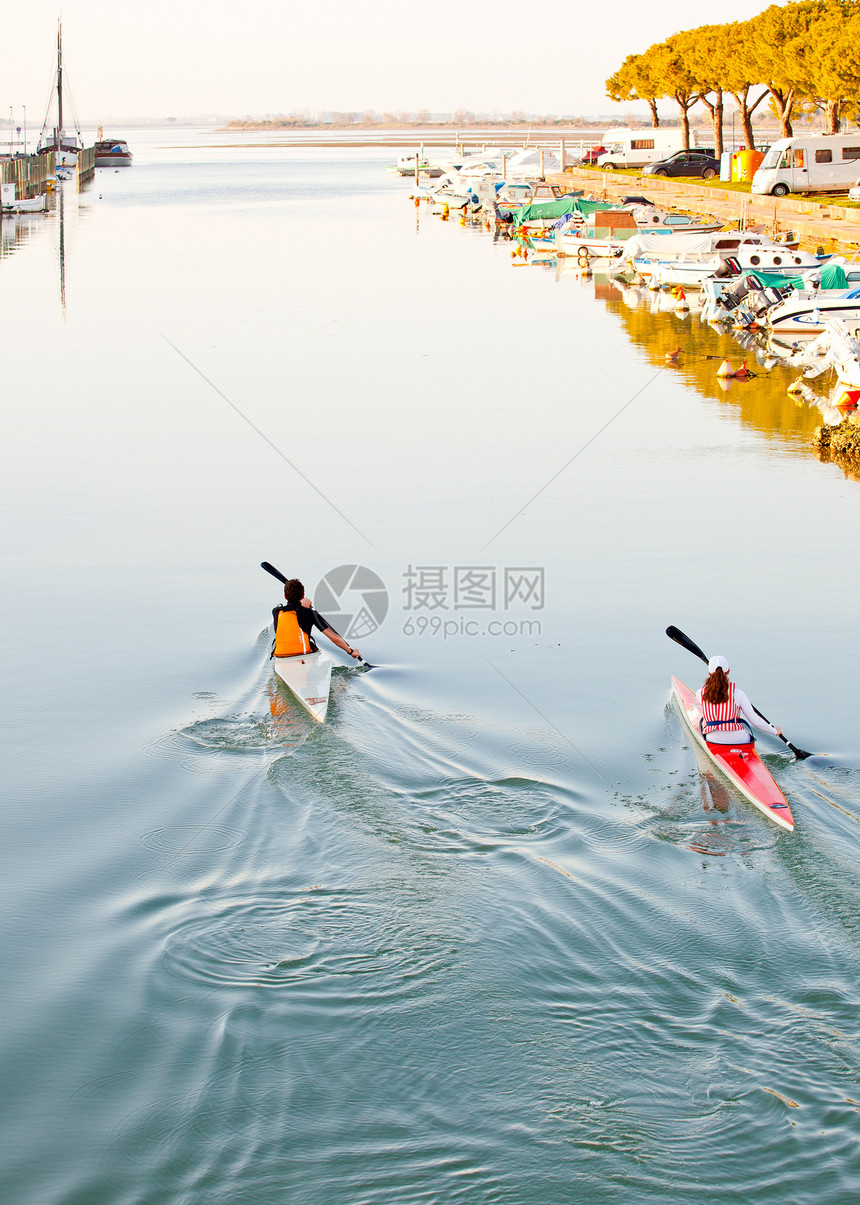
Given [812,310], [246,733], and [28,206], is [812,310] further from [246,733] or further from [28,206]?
[28,206]

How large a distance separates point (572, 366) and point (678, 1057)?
27.1 m

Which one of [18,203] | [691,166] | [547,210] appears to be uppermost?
[691,166]

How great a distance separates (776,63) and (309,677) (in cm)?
5559

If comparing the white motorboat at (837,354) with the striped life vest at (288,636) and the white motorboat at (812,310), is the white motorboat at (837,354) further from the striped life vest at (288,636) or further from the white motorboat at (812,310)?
the striped life vest at (288,636)

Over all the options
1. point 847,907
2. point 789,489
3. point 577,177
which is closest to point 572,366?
point 789,489

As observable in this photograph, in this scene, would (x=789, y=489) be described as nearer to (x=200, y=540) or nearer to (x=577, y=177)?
(x=200, y=540)

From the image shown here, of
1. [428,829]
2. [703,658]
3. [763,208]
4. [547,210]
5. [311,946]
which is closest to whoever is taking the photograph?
[311,946]

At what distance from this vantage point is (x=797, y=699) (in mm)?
13359

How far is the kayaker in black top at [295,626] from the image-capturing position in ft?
45.6

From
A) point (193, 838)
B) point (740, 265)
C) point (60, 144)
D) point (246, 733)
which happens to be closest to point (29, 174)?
point (60, 144)

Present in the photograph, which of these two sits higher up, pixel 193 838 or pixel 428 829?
pixel 428 829

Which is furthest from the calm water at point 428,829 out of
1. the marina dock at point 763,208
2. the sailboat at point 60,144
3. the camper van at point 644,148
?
the sailboat at point 60,144

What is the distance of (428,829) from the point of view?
414 inches

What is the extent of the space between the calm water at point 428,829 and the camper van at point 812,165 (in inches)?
1268
